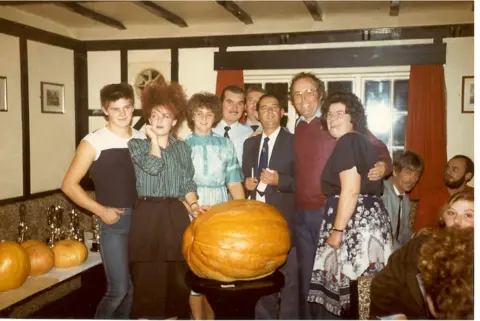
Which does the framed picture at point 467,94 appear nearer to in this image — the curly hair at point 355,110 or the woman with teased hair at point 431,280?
the curly hair at point 355,110

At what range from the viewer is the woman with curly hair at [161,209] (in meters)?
2.15

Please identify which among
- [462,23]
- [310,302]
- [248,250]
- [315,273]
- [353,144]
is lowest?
[310,302]

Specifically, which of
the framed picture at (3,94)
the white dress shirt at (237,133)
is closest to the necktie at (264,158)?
the white dress shirt at (237,133)

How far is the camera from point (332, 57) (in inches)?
90.0

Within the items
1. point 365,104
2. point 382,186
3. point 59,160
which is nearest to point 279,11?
point 365,104

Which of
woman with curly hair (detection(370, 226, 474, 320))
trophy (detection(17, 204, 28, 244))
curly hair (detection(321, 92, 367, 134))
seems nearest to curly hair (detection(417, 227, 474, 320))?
woman with curly hair (detection(370, 226, 474, 320))

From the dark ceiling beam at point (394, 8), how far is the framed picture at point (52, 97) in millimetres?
1840

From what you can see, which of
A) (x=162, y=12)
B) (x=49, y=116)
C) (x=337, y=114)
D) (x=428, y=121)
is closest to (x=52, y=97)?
(x=49, y=116)

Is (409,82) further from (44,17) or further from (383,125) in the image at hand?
(44,17)

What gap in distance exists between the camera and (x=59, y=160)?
2.40 m

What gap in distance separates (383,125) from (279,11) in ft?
2.67

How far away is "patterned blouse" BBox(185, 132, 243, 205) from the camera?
7.64 ft

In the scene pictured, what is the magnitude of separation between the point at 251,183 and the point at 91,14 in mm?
1276

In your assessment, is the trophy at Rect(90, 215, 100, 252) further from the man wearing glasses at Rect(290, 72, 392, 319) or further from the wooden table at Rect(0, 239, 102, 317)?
the man wearing glasses at Rect(290, 72, 392, 319)
